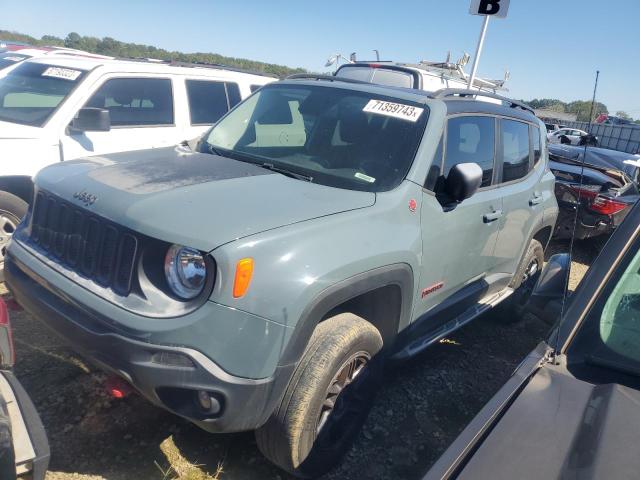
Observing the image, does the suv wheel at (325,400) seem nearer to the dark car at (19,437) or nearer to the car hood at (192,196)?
the car hood at (192,196)

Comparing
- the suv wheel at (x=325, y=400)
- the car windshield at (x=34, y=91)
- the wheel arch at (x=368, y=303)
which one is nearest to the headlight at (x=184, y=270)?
the wheel arch at (x=368, y=303)

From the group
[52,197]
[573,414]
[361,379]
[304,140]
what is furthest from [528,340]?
[52,197]

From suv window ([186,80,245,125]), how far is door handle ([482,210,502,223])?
146 inches

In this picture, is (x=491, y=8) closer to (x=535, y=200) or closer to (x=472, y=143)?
(x=535, y=200)

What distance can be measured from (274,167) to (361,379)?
134 centimetres

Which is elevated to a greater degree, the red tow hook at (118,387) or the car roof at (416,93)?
the car roof at (416,93)

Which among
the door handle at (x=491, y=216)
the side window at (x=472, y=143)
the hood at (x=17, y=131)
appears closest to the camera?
the side window at (x=472, y=143)

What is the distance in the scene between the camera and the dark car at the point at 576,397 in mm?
1377

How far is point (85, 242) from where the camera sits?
2389 mm

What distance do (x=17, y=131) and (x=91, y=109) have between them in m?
0.67

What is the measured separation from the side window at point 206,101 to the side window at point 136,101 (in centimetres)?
27

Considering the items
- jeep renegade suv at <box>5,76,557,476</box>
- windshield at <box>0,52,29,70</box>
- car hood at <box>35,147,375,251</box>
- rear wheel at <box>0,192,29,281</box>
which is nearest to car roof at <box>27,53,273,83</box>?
windshield at <box>0,52,29,70</box>

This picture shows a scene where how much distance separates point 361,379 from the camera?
2773mm

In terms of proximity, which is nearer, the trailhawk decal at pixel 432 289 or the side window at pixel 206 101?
the trailhawk decal at pixel 432 289
